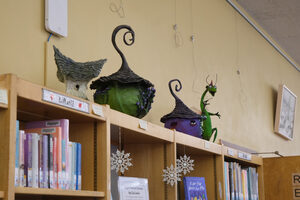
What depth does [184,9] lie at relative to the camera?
3.87m

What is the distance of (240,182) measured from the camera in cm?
353

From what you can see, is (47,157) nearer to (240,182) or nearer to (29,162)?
(29,162)

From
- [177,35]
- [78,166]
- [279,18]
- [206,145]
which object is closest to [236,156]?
[206,145]

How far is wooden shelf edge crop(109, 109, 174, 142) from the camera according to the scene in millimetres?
2120

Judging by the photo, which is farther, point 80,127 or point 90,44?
point 90,44

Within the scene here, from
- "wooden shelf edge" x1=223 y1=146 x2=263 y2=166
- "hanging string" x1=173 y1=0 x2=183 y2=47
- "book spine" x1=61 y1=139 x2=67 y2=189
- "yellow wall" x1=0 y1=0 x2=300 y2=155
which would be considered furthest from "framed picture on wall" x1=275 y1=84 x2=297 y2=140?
"book spine" x1=61 y1=139 x2=67 y2=189

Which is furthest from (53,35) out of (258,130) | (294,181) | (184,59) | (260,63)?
(260,63)

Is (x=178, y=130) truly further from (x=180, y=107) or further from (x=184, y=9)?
(x=184, y=9)

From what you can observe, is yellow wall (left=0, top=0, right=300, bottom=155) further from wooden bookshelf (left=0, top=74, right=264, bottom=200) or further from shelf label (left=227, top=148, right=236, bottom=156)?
shelf label (left=227, top=148, right=236, bottom=156)

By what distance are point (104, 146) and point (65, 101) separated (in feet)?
0.96

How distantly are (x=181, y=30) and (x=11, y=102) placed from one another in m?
2.36

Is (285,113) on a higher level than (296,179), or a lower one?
higher

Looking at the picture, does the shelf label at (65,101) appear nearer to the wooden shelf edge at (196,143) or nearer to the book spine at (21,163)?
the book spine at (21,163)

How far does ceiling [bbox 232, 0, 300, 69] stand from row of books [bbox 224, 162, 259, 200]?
6.50 ft
